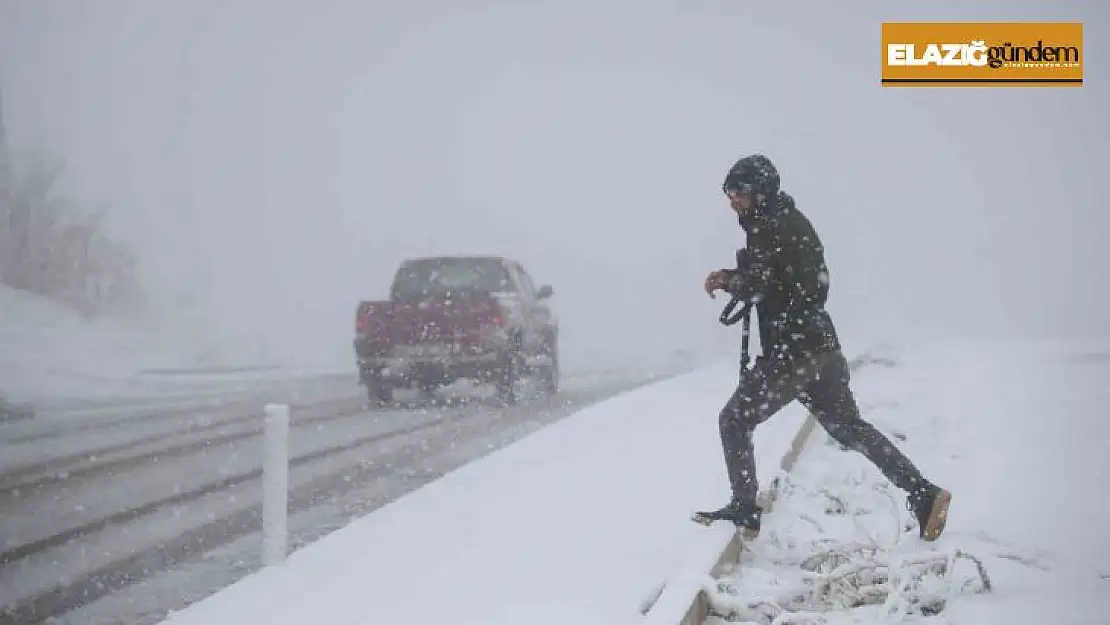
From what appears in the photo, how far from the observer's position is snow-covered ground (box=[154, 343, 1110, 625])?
4.25 meters

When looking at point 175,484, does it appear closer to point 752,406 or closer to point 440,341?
point 752,406

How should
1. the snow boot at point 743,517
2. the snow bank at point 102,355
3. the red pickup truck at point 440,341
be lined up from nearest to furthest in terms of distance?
the snow boot at point 743,517
the red pickup truck at point 440,341
the snow bank at point 102,355

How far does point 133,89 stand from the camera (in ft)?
409

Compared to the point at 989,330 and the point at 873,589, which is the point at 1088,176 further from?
the point at 873,589

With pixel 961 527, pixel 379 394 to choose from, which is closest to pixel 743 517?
pixel 961 527

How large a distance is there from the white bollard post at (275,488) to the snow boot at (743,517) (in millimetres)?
2126

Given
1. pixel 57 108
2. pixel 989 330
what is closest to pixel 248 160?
pixel 57 108

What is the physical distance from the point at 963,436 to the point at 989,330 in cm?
5820

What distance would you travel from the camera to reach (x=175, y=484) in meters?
7.58

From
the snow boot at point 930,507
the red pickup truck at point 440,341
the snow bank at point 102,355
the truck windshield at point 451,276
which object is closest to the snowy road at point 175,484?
the red pickup truck at point 440,341

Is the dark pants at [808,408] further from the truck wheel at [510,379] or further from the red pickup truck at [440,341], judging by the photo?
the truck wheel at [510,379]

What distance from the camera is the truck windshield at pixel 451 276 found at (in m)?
13.6

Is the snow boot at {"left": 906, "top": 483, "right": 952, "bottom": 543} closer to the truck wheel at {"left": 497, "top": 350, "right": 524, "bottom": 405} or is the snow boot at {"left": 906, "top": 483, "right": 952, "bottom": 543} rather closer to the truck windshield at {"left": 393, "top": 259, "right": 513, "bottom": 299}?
the truck wheel at {"left": 497, "top": 350, "right": 524, "bottom": 405}

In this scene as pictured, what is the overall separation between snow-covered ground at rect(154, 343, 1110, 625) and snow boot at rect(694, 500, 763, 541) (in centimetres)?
13
